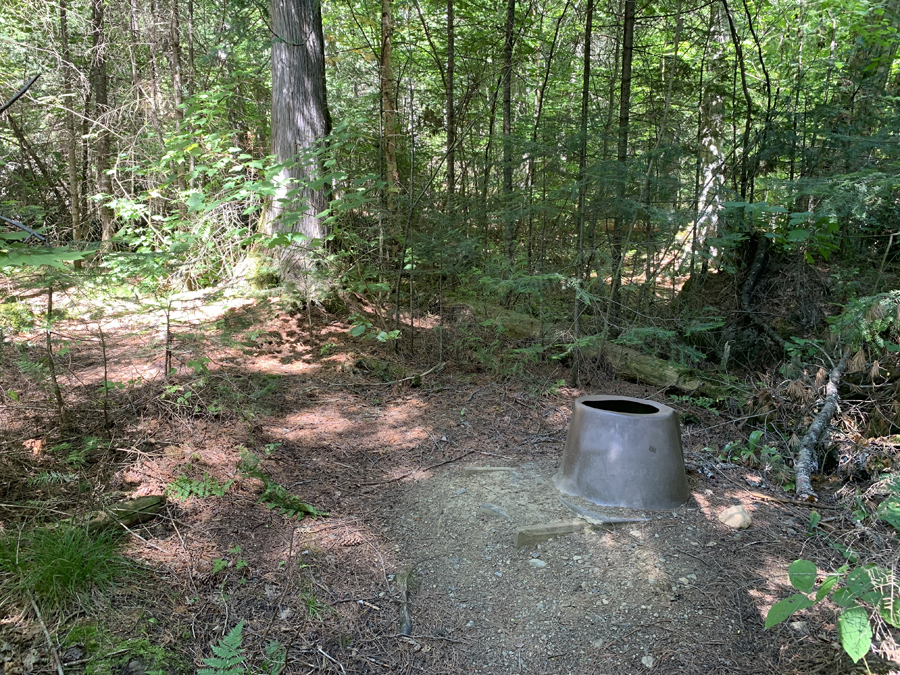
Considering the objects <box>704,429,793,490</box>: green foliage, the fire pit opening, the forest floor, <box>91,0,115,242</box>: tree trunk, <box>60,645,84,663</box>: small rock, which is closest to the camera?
<box>60,645,84,663</box>: small rock

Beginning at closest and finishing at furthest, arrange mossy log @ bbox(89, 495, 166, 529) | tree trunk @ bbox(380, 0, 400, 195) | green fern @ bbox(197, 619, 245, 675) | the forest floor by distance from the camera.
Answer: green fern @ bbox(197, 619, 245, 675) → the forest floor → mossy log @ bbox(89, 495, 166, 529) → tree trunk @ bbox(380, 0, 400, 195)

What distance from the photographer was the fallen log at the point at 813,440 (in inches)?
167

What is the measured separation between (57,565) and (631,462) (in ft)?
11.2

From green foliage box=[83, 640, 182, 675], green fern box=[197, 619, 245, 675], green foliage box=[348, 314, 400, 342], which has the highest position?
green foliage box=[348, 314, 400, 342]

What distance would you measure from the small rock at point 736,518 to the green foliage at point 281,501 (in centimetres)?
284

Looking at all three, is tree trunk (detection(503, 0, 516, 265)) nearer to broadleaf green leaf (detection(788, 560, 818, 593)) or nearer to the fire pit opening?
the fire pit opening

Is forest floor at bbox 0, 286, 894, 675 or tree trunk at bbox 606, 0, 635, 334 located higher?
tree trunk at bbox 606, 0, 635, 334

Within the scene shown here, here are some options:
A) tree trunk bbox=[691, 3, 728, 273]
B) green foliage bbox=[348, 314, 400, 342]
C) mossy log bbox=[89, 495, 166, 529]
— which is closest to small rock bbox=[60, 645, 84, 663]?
mossy log bbox=[89, 495, 166, 529]

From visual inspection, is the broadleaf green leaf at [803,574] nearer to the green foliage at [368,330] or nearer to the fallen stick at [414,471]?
the fallen stick at [414,471]

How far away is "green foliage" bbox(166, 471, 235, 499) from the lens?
3460 mm

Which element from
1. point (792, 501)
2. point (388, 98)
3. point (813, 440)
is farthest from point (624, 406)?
point (388, 98)

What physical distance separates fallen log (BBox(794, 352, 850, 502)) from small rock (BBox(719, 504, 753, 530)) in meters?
0.79

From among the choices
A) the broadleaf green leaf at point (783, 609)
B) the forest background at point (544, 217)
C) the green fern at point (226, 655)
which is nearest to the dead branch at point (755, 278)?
the forest background at point (544, 217)

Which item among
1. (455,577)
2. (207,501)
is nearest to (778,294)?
(455,577)
